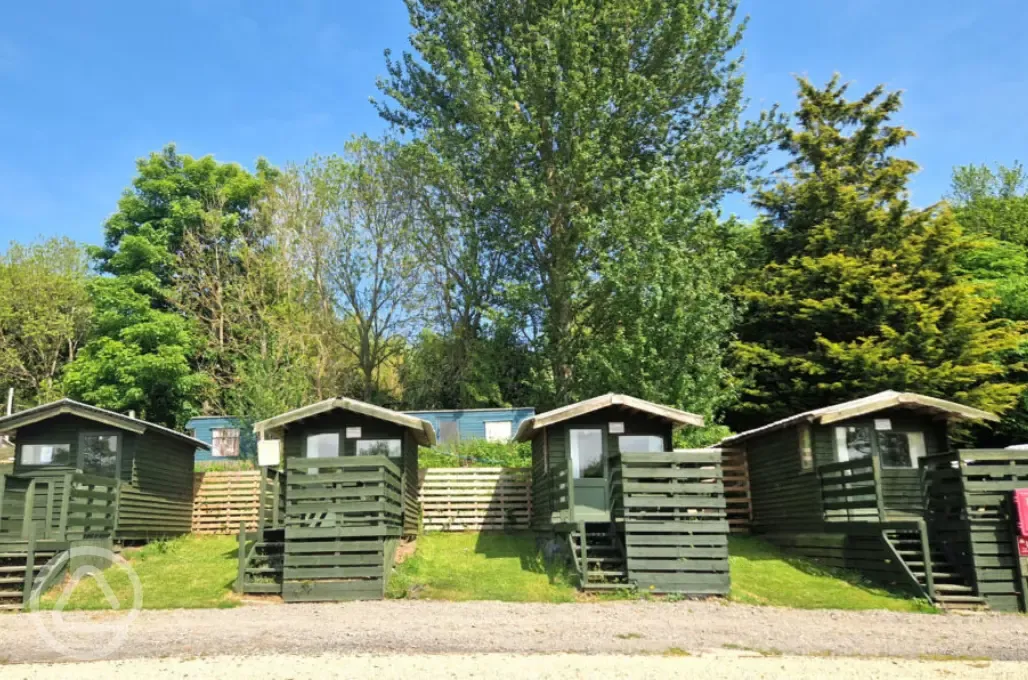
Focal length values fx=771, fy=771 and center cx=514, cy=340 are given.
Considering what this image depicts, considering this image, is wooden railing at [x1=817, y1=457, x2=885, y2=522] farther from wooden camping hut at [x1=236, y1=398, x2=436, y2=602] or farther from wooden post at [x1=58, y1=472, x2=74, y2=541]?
wooden post at [x1=58, y1=472, x2=74, y2=541]

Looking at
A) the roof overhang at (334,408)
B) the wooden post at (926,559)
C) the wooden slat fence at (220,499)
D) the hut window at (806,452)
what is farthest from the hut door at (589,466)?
the wooden slat fence at (220,499)

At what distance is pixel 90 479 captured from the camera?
15.3m

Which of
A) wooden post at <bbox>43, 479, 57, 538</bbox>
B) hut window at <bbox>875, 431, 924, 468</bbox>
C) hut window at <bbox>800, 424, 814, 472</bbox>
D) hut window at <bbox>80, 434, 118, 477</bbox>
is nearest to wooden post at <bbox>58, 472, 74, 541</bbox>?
wooden post at <bbox>43, 479, 57, 538</bbox>

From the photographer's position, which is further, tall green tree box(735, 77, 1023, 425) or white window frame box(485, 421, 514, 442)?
white window frame box(485, 421, 514, 442)

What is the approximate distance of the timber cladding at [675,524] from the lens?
12836 millimetres

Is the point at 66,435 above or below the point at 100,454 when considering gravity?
above

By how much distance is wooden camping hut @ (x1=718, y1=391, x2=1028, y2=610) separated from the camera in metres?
12.9

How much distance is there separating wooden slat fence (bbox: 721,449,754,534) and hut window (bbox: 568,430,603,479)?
3.72 meters

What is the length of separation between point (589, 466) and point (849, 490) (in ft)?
17.3

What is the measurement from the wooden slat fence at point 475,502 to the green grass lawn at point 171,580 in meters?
4.86

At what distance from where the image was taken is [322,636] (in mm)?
9633

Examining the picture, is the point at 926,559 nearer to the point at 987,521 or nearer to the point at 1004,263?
the point at 987,521

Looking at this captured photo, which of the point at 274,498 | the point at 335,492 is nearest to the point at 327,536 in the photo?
the point at 335,492

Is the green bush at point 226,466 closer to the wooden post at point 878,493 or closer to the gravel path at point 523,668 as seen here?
the gravel path at point 523,668
